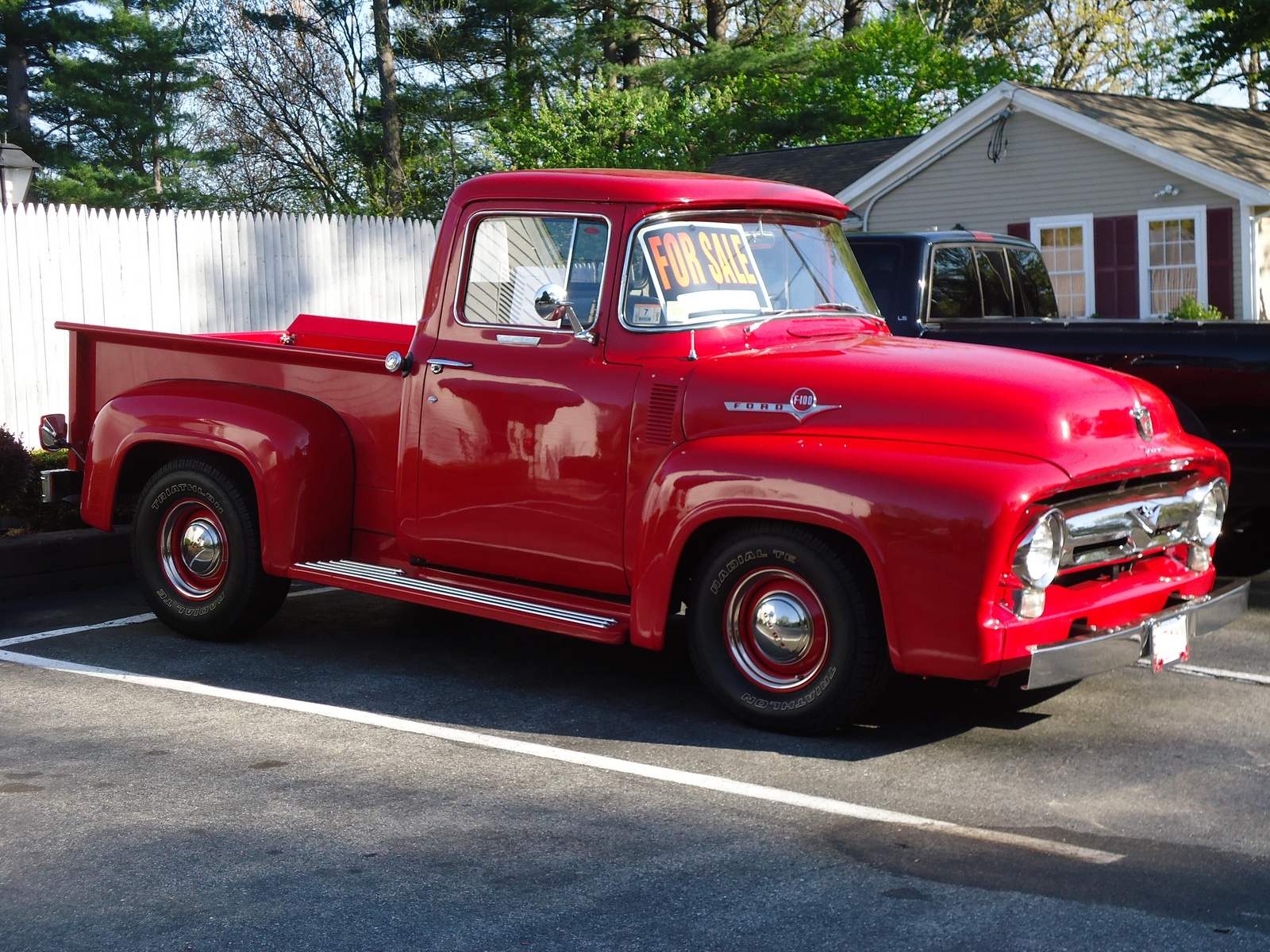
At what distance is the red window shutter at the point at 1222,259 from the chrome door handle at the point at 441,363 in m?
16.7

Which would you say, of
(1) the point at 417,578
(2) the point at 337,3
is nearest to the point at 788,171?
(2) the point at 337,3

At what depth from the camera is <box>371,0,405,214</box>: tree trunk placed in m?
33.8

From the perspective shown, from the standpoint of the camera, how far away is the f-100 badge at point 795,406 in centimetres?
511

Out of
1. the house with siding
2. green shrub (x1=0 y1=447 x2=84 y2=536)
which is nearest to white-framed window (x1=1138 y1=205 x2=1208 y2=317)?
the house with siding

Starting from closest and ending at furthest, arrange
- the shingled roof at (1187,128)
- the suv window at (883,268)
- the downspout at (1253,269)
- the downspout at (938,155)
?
the suv window at (883,268) < the downspout at (1253,269) < the shingled roof at (1187,128) < the downspout at (938,155)

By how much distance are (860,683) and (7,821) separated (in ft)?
9.03

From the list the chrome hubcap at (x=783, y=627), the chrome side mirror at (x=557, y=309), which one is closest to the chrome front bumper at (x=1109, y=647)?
the chrome hubcap at (x=783, y=627)

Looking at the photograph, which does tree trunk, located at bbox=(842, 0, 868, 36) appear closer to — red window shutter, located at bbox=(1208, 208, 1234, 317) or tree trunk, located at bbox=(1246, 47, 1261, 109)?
tree trunk, located at bbox=(1246, 47, 1261, 109)

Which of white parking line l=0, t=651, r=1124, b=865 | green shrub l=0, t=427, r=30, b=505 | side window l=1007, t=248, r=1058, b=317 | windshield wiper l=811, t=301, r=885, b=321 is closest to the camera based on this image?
white parking line l=0, t=651, r=1124, b=865

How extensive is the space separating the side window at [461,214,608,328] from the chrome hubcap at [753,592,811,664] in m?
1.36

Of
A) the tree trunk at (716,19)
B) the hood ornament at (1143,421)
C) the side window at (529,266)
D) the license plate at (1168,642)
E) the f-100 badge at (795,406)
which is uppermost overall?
the tree trunk at (716,19)

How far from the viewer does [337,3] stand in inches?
1372

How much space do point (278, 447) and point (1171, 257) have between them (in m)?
17.5

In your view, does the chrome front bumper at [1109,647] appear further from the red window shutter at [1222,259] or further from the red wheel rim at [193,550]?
the red window shutter at [1222,259]
